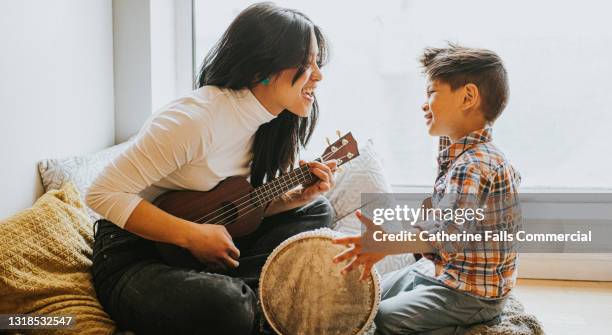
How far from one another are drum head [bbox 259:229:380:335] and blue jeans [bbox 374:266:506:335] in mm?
111


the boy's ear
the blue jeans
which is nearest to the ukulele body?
the blue jeans

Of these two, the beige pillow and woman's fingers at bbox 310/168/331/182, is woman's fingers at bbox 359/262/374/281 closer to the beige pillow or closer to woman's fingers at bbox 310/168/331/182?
woman's fingers at bbox 310/168/331/182

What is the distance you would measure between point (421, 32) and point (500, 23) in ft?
1.14

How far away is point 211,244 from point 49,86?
2.79 feet

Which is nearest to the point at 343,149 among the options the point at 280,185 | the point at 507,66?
the point at 280,185

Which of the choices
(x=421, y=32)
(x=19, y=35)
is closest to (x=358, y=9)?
(x=421, y=32)

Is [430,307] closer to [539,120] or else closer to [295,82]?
[295,82]

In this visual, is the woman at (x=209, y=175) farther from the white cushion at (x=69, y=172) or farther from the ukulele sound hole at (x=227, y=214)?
the white cushion at (x=69, y=172)

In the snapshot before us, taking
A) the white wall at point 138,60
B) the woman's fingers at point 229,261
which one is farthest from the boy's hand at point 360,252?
the white wall at point 138,60

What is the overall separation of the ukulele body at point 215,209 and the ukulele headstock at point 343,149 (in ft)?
0.92

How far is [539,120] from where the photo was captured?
9.06ft

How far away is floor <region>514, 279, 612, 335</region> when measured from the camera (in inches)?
86.5

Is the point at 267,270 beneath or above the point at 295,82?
beneath

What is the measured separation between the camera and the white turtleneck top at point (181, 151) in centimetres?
154
